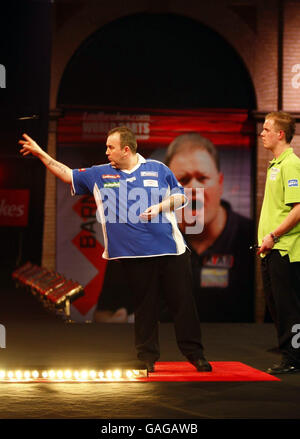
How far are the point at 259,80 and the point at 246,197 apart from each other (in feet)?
5.58

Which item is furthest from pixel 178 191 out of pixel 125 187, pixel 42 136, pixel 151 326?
pixel 42 136

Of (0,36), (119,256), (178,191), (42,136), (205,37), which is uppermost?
(205,37)

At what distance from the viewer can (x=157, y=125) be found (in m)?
11.8

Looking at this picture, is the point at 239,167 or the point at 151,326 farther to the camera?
the point at 239,167

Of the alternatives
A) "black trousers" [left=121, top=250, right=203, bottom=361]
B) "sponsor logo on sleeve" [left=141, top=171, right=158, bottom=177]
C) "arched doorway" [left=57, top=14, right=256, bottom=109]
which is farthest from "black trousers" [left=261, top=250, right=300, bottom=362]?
"arched doorway" [left=57, top=14, right=256, bottom=109]

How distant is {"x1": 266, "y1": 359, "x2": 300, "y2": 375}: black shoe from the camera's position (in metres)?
6.17

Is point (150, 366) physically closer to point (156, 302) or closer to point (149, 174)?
point (156, 302)

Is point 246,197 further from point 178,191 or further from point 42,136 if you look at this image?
point 178,191

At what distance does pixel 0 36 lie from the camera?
8.31 m

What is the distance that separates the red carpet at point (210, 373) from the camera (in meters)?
5.88

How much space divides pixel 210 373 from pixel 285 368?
58 cm

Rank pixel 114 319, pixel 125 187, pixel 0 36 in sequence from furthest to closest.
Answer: pixel 114 319, pixel 0 36, pixel 125 187

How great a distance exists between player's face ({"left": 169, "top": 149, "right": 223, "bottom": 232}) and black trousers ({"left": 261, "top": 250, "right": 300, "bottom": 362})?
5.58 m

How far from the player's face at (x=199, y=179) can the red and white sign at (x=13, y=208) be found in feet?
7.58
